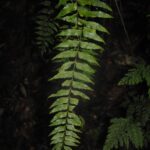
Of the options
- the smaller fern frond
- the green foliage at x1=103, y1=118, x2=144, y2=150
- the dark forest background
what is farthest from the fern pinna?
the dark forest background

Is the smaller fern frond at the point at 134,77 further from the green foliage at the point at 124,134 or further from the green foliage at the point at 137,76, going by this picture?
the green foliage at the point at 124,134

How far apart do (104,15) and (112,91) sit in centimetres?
263

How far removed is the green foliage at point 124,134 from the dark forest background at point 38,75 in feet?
2.53

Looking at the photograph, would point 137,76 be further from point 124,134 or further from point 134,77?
point 124,134

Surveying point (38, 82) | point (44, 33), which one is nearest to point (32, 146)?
point (38, 82)

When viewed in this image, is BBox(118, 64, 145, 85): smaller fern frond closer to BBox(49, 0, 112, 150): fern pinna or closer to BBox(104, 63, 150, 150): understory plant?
BBox(104, 63, 150, 150): understory plant

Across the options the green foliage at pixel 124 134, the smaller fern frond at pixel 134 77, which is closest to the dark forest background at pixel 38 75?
the green foliage at pixel 124 134

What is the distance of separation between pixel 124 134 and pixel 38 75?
6.21 ft

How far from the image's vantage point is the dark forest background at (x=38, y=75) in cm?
398

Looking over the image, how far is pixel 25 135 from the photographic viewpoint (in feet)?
13.8

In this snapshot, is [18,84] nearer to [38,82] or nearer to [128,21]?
[38,82]

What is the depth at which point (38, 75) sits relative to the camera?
14.6ft

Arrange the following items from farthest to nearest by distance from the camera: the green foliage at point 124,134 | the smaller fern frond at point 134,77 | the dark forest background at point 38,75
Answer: the dark forest background at point 38,75 → the green foliage at point 124,134 → the smaller fern frond at point 134,77

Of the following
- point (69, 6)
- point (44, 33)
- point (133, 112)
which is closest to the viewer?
point (69, 6)
